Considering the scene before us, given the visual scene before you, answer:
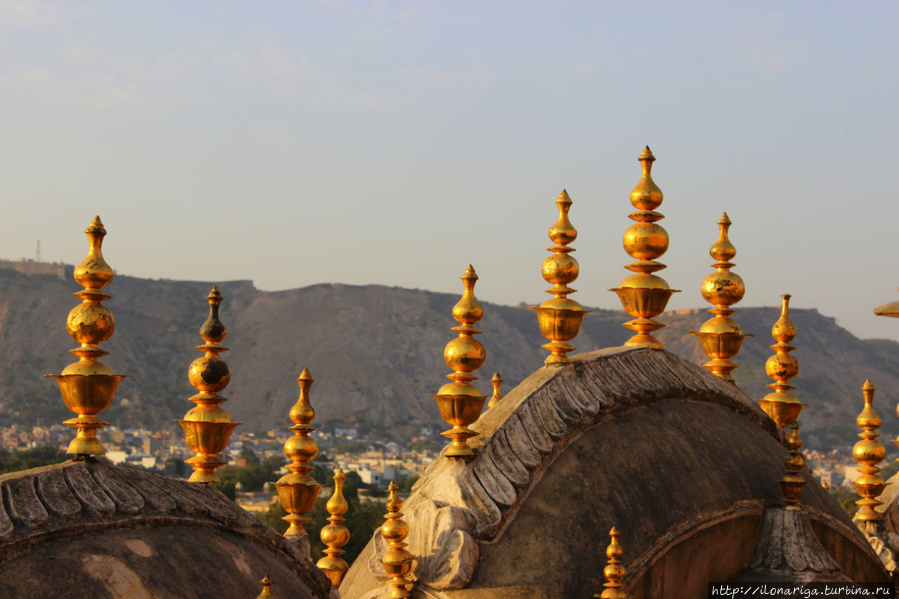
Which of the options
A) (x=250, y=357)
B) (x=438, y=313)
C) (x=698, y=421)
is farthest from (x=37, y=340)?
(x=698, y=421)

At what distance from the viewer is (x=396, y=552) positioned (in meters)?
5.97

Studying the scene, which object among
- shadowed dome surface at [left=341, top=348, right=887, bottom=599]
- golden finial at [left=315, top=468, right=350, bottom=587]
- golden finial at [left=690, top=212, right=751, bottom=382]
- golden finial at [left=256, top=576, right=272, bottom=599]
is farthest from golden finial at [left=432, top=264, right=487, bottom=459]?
golden finial at [left=690, top=212, right=751, bottom=382]

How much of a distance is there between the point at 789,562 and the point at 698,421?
1168mm

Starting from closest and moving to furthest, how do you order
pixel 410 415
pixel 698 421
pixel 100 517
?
pixel 100 517
pixel 698 421
pixel 410 415

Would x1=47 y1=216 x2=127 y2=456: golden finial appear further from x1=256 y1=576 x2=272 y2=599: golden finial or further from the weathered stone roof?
x1=256 y1=576 x2=272 y2=599: golden finial

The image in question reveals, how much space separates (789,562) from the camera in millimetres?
7254

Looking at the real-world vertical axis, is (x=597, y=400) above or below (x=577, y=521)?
above

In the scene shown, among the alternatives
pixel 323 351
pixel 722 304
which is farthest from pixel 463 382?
pixel 323 351

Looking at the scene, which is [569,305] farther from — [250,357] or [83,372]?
[250,357]

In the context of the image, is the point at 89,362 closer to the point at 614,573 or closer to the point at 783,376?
the point at 614,573

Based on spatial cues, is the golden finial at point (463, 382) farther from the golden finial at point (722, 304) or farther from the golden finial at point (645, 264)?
the golden finial at point (722, 304)

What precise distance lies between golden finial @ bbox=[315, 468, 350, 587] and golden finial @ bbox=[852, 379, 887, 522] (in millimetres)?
5645

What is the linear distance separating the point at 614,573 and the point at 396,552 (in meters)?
1.21

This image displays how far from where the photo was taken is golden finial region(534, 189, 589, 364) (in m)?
7.20
